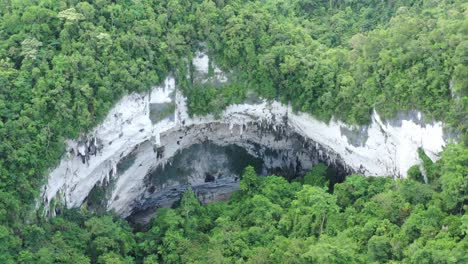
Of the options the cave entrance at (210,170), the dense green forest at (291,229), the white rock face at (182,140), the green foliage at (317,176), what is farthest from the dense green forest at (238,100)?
the cave entrance at (210,170)

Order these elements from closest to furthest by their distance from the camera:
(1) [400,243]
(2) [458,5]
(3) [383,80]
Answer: (1) [400,243], (3) [383,80], (2) [458,5]

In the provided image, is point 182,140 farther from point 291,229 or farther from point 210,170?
point 291,229

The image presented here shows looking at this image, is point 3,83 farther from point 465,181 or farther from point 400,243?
point 465,181

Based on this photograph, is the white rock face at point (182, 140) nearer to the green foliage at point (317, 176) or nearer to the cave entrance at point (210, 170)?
the cave entrance at point (210, 170)

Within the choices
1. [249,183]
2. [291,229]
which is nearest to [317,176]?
[249,183]

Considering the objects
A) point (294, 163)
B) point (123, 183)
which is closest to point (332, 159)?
point (294, 163)

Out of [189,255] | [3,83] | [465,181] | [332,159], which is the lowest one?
[189,255]

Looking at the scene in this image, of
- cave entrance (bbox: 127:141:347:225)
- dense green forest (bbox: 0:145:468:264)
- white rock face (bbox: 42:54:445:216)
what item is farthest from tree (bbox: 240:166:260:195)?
cave entrance (bbox: 127:141:347:225)
